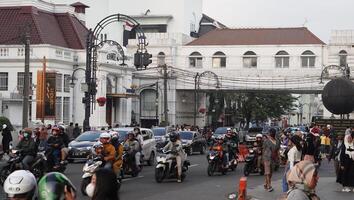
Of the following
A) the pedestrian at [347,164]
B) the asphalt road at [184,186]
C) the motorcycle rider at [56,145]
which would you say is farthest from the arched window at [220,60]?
the pedestrian at [347,164]

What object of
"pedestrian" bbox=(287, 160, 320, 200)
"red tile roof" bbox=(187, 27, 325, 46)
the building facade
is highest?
"red tile roof" bbox=(187, 27, 325, 46)

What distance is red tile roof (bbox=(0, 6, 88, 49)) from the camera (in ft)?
176

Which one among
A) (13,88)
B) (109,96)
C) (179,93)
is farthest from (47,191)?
(179,93)

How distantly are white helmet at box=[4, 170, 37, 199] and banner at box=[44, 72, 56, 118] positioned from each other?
4247 centimetres

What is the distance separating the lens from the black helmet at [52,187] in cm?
580

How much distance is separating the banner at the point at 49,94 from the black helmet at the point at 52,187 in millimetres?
42366

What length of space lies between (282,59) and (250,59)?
3.23 m

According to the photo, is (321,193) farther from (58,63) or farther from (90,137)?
(58,63)

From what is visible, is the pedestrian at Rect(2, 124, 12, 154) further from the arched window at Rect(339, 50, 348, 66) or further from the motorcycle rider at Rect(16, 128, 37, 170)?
the arched window at Rect(339, 50, 348, 66)

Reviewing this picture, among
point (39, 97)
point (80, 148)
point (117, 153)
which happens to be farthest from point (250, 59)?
point (117, 153)

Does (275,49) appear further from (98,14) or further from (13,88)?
(13,88)

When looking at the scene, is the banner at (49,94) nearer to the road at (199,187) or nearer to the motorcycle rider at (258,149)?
the road at (199,187)

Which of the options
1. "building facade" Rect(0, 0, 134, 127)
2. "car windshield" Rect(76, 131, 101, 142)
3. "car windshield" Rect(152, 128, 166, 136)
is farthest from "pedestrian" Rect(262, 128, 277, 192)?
"building facade" Rect(0, 0, 134, 127)

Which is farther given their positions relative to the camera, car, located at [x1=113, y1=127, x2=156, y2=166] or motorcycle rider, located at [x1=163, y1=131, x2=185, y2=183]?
car, located at [x1=113, y1=127, x2=156, y2=166]
